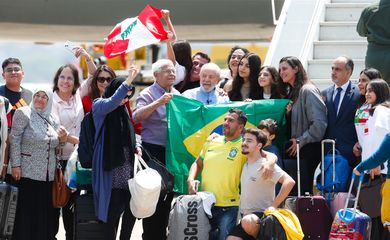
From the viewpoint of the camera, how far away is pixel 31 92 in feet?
36.4

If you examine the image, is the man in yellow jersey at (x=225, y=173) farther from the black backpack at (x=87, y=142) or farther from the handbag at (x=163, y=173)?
the black backpack at (x=87, y=142)

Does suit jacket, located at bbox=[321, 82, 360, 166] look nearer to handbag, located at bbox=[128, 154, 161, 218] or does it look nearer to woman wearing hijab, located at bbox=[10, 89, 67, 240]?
handbag, located at bbox=[128, 154, 161, 218]

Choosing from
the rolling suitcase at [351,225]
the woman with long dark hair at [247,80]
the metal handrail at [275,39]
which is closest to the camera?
the rolling suitcase at [351,225]

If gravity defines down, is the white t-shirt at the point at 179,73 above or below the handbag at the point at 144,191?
above

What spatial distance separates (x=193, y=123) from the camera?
10.6 meters

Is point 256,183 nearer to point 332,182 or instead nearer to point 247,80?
point 332,182

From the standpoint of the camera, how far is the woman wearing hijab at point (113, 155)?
32.6 feet

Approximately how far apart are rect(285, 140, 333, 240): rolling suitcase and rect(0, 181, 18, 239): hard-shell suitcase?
255 centimetres

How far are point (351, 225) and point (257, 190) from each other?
91 cm

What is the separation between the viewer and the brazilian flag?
10.5m

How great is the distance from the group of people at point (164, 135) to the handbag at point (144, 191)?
23 cm

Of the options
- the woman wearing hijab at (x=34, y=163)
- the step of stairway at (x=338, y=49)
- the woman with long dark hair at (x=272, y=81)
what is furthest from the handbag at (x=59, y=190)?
the step of stairway at (x=338, y=49)

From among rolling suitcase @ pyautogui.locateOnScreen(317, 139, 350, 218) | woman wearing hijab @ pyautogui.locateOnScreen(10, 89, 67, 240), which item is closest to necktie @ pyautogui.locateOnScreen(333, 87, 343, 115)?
rolling suitcase @ pyautogui.locateOnScreen(317, 139, 350, 218)

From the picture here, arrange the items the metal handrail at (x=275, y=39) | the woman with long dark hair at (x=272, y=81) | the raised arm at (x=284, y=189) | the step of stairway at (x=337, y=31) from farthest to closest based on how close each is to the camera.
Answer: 1. the step of stairway at (x=337, y=31)
2. the metal handrail at (x=275, y=39)
3. the woman with long dark hair at (x=272, y=81)
4. the raised arm at (x=284, y=189)
